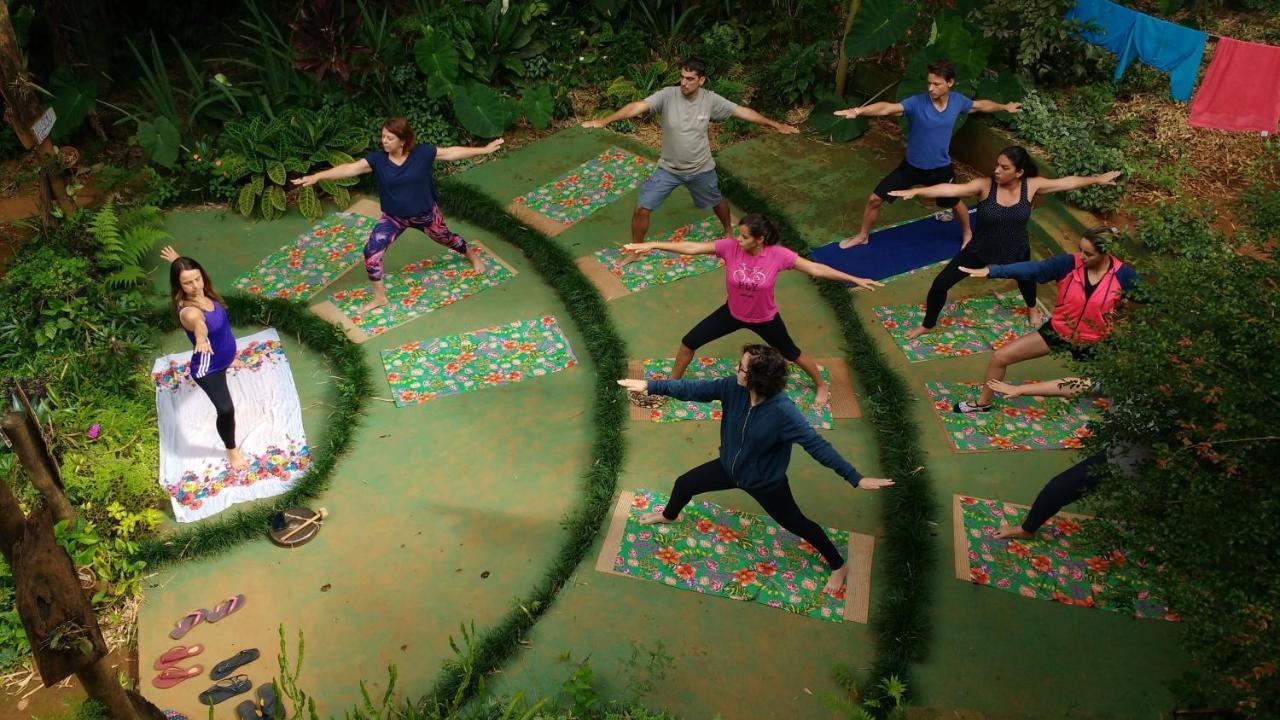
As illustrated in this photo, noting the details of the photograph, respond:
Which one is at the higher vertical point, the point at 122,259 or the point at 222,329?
the point at 222,329

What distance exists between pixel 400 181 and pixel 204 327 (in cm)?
172

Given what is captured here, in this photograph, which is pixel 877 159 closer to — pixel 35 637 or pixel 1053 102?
pixel 1053 102

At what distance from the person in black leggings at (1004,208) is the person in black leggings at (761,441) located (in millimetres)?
2113

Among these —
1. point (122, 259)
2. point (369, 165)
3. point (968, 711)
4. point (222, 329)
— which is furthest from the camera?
point (122, 259)

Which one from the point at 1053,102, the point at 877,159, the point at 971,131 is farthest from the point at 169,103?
the point at 1053,102

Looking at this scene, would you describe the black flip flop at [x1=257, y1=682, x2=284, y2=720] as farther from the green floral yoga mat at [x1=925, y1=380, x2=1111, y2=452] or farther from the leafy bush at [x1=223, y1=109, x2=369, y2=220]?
the leafy bush at [x1=223, y1=109, x2=369, y2=220]

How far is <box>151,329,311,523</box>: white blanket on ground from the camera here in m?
5.70

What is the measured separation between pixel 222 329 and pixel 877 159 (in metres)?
5.56

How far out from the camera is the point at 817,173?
8.30 m

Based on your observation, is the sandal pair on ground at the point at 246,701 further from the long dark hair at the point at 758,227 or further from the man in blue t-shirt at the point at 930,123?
the man in blue t-shirt at the point at 930,123

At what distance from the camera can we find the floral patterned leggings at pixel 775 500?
4598mm

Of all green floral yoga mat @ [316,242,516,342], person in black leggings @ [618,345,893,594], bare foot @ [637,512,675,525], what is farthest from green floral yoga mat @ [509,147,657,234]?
person in black leggings @ [618,345,893,594]

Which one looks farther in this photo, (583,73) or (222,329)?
(583,73)

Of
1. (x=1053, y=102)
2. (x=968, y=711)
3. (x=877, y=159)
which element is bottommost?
(x=968, y=711)
